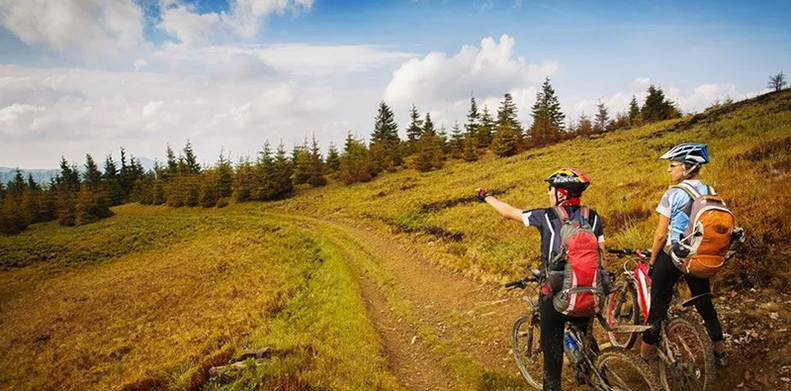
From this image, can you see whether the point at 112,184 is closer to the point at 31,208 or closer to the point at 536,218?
the point at 31,208

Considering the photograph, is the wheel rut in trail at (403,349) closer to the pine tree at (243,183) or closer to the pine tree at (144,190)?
the pine tree at (243,183)

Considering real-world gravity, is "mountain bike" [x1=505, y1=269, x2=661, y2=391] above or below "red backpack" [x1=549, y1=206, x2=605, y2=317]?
below

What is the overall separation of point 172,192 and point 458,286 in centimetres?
6295

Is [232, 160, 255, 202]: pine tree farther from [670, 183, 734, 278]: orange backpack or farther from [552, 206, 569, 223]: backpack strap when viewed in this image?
[670, 183, 734, 278]: orange backpack

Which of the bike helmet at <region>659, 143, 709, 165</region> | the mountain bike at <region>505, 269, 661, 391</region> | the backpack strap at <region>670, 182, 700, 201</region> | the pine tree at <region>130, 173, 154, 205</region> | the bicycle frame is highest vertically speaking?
the pine tree at <region>130, 173, 154, 205</region>

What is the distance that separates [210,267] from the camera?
26.0 m

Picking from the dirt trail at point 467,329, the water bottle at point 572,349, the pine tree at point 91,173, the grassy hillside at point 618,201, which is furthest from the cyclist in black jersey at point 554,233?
the pine tree at point 91,173

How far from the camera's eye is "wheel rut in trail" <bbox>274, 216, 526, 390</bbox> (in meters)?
8.27

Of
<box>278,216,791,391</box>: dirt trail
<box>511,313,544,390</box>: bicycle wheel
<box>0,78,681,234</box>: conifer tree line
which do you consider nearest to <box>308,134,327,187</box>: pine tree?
<box>0,78,681,234</box>: conifer tree line

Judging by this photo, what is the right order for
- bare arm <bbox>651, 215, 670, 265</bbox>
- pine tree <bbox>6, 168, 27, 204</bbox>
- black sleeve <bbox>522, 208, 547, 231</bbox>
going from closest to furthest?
black sleeve <bbox>522, 208, 547, 231</bbox>
bare arm <bbox>651, 215, 670, 265</bbox>
pine tree <bbox>6, 168, 27, 204</bbox>

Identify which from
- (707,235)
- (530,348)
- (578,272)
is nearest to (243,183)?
(530,348)

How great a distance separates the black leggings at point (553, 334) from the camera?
4441 mm

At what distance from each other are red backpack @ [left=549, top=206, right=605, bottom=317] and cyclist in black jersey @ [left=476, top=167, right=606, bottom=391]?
13 cm

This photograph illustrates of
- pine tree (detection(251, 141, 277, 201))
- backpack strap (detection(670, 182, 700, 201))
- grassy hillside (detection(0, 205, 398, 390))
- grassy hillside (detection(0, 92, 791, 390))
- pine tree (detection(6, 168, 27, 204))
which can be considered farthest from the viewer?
pine tree (detection(6, 168, 27, 204))
